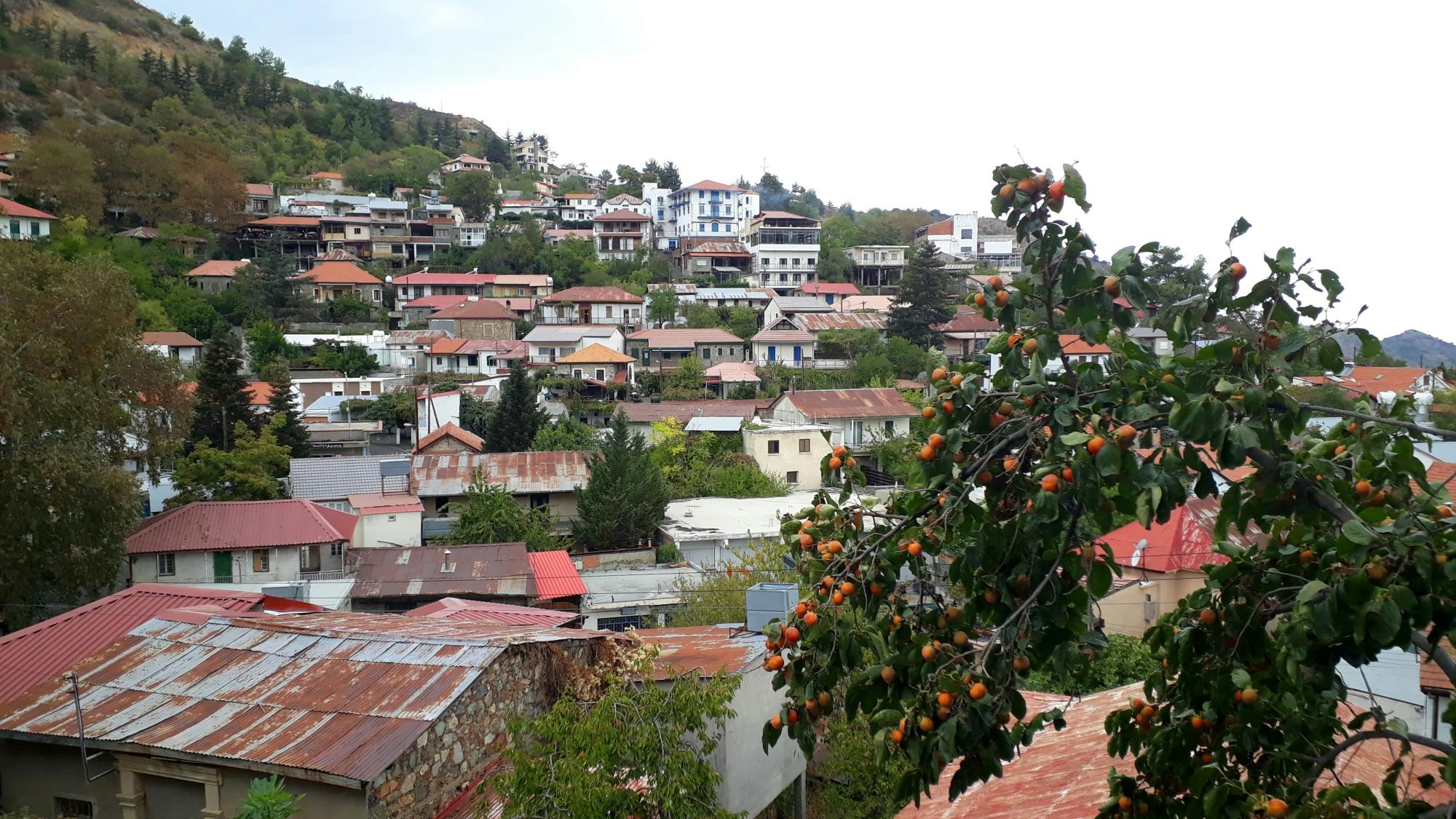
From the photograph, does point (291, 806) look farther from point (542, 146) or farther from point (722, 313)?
point (542, 146)

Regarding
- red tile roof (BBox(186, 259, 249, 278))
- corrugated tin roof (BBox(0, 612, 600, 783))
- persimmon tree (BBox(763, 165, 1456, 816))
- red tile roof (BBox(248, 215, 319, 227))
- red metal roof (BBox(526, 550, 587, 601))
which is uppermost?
red tile roof (BBox(248, 215, 319, 227))

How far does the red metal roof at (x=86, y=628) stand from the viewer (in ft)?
30.3

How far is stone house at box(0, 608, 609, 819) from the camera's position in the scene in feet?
21.5

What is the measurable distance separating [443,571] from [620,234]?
1759 inches

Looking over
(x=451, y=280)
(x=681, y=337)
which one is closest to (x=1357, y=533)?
(x=681, y=337)

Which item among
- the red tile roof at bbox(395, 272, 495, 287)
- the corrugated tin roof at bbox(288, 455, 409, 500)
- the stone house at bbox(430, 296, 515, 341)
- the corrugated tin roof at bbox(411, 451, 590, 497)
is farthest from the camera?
the red tile roof at bbox(395, 272, 495, 287)

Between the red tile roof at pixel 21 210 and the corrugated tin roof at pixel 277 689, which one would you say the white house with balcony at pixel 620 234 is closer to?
the red tile roof at pixel 21 210

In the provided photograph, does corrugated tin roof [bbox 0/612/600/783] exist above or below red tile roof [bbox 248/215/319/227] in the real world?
below

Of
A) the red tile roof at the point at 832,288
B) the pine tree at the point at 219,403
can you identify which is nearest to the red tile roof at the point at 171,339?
the pine tree at the point at 219,403

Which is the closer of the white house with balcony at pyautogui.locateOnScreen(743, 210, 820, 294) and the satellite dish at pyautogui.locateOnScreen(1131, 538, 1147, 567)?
the satellite dish at pyautogui.locateOnScreen(1131, 538, 1147, 567)

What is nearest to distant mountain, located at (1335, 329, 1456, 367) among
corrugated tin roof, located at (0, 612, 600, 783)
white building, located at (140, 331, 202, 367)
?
corrugated tin roof, located at (0, 612, 600, 783)

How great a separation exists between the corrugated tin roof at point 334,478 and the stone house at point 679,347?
17.6 m

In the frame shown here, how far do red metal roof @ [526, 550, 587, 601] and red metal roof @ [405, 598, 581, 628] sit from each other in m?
6.12

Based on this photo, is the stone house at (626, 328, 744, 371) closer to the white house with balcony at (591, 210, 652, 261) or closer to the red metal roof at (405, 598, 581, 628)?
the white house with balcony at (591, 210, 652, 261)
